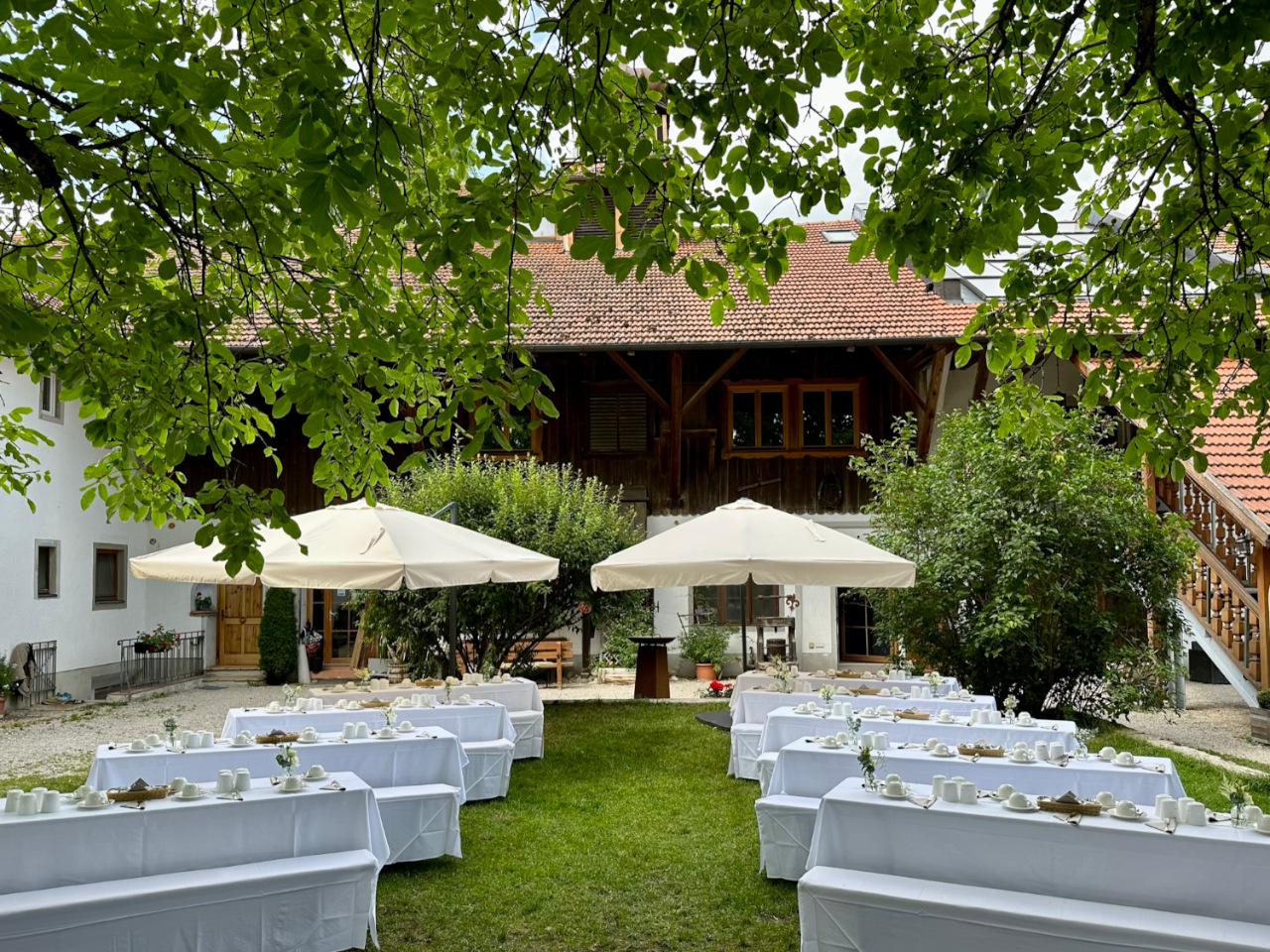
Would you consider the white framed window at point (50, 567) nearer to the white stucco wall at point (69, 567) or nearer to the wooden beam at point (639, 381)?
the white stucco wall at point (69, 567)

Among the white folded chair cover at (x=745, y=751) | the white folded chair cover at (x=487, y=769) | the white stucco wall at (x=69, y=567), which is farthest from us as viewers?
the white stucco wall at (x=69, y=567)

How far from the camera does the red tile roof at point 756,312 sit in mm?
16250

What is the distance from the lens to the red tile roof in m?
16.2

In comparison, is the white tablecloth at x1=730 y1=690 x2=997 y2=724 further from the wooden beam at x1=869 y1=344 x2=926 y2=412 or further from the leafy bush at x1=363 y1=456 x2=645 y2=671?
the wooden beam at x1=869 y1=344 x2=926 y2=412

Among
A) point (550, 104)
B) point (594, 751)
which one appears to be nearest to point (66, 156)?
point (550, 104)

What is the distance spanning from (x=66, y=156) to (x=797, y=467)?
1477 cm

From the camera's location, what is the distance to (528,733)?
9758 millimetres

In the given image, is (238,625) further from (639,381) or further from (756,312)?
(756,312)

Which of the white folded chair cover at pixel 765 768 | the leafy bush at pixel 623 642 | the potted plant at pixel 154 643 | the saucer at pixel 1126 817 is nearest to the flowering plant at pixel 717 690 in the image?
the leafy bush at pixel 623 642

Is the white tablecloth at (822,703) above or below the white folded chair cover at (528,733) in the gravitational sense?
above

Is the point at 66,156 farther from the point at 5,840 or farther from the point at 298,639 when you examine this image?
the point at 298,639

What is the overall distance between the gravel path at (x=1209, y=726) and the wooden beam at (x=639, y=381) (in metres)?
8.14

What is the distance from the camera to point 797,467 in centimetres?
1730

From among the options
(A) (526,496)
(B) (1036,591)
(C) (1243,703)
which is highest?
(A) (526,496)
